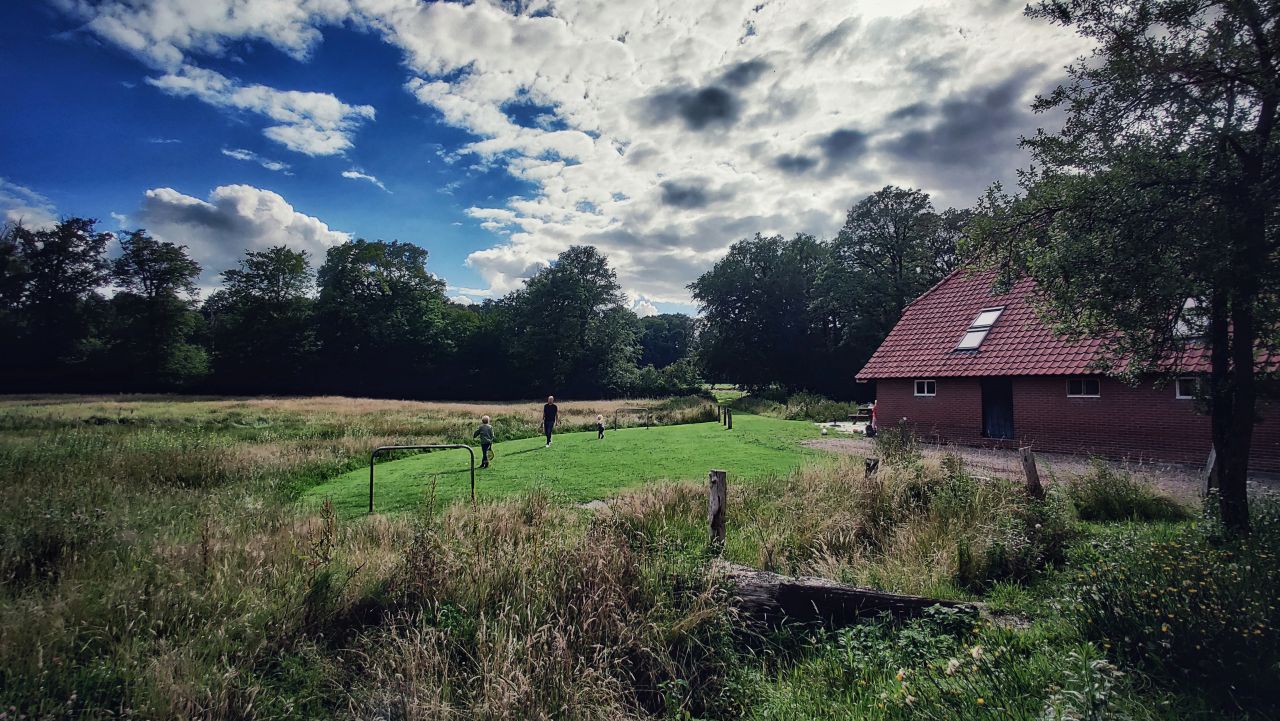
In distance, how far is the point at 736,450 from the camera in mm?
15766

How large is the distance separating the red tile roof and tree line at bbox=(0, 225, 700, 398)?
34139mm

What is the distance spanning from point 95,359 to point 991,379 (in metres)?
64.0

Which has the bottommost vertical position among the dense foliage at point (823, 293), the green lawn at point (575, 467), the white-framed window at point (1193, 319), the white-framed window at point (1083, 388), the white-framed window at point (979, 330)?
the green lawn at point (575, 467)

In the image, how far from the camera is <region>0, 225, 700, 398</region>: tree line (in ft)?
139

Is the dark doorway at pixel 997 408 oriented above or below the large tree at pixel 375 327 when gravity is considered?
below

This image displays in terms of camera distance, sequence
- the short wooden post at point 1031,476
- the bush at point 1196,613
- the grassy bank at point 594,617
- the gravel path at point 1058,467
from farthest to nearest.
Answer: the gravel path at point 1058,467 → the short wooden post at point 1031,476 → the grassy bank at point 594,617 → the bush at point 1196,613

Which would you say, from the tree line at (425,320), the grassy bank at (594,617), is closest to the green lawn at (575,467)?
the grassy bank at (594,617)

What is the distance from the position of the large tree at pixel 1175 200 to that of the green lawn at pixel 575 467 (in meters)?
6.46

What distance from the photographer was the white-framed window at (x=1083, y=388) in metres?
14.9

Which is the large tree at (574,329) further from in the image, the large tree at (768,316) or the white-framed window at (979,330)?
the white-framed window at (979,330)

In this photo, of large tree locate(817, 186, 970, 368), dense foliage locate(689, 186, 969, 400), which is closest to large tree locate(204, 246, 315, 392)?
dense foliage locate(689, 186, 969, 400)

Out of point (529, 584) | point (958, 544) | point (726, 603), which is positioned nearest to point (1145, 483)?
point (958, 544)

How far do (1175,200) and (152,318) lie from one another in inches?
2579

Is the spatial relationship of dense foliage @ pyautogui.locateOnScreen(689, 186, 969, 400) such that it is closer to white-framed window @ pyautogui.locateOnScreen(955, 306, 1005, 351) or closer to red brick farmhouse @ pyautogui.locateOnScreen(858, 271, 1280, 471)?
red brick farmhouse @ pyautogui.locateOnScreen(858, 271, 1280, 471)
